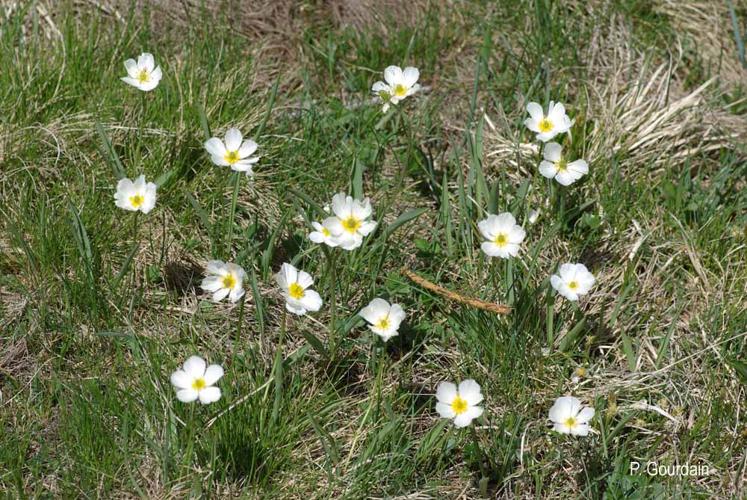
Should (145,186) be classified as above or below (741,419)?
above

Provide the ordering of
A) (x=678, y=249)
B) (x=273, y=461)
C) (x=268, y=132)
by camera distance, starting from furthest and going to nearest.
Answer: (x=268, y=132), (x=678, y=249), (x=273, y=461)

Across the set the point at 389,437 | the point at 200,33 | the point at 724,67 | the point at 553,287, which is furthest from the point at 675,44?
the point at 389,437

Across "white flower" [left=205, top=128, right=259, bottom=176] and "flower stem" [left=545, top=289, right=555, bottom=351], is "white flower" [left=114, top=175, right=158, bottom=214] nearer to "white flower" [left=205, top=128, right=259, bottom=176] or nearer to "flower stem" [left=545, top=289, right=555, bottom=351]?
"white flower" [left=205, top=128, right=259, bottom=176]

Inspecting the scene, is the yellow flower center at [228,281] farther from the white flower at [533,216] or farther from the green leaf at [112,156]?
the white flower at [533,216]

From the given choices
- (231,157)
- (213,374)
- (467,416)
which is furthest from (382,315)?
(231,157)

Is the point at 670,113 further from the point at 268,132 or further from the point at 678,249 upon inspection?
the point at 268,132

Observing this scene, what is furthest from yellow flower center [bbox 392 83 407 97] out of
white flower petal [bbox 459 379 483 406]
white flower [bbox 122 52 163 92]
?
white flower petal [bbox 459 379 483 406]

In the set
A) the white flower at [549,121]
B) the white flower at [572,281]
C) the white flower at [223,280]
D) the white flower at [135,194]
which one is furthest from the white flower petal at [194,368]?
the white flower at [549,121]

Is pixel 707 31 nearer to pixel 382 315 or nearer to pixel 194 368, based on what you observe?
pixel 382 315
